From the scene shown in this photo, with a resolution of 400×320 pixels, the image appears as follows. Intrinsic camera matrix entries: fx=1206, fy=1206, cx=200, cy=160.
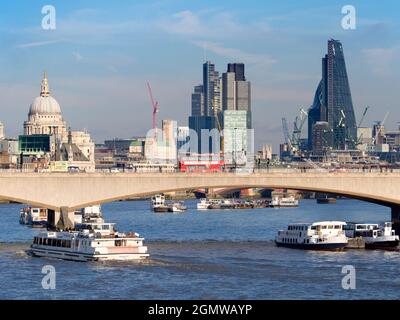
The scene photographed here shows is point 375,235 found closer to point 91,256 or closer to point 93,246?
point 93,246

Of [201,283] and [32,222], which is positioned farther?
[32,222]

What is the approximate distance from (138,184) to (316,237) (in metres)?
18.1

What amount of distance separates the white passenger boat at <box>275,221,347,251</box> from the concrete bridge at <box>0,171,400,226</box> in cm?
1042

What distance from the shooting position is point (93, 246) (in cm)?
7469

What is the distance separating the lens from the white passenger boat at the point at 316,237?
8469 cm

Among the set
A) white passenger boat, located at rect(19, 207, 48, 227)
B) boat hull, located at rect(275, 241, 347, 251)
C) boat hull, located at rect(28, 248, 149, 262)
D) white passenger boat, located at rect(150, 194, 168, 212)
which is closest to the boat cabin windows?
boat hull, located at rect(28, 248, 149, 262)

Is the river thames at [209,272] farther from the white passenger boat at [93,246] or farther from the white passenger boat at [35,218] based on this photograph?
the white passenger boat at [35,218]

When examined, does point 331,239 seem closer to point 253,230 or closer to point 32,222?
point 253,230

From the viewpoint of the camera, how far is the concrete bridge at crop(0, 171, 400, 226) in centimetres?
9581

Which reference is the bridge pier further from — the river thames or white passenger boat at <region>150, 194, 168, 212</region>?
white passenger boat at <region>150, 194, 168, 212</region>

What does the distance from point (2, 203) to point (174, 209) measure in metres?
51.0

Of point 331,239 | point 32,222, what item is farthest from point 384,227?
point 32,222

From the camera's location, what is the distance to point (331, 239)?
3334 inches
